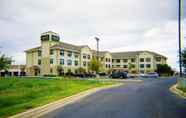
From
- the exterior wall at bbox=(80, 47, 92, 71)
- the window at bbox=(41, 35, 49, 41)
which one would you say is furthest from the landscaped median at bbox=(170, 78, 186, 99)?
the exterior wall at bbox=(80, 47, 92, 71)

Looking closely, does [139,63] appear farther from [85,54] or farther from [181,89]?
[181,89]

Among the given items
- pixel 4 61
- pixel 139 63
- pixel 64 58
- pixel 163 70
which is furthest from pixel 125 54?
pixel 4 61

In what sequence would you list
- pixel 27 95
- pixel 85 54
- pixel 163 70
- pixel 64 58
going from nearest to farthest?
pixel 27 95
pixel 64 58
pixel 85 54
pixel 163 70

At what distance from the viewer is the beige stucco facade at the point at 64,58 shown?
7812 centimetres

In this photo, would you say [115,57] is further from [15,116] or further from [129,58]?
[15,116]

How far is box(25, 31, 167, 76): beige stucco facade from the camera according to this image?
7812 cm

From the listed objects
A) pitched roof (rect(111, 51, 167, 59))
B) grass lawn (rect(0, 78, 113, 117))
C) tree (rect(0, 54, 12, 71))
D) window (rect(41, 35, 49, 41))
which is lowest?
grass lawn (rect(0, 78, 113, 117))

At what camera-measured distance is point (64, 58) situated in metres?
79.8

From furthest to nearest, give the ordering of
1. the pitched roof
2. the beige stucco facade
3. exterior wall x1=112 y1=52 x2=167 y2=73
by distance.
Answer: the pitched roof < exterior wall x1=112 y1=52 x2=167 y2=73 < the beige stucco facade

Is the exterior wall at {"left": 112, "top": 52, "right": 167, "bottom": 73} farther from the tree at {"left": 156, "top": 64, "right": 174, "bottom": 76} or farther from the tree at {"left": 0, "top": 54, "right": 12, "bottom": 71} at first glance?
the tree at {"left": 0, "top": 54, "right": 12, "bottom": 71}

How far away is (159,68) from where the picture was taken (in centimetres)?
9006

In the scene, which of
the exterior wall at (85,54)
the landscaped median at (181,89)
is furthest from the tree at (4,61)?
the exterior wall at (85,54)

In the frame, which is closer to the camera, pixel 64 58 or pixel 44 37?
pixel 64 58

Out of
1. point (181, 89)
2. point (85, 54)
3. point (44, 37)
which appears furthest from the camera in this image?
point (85, 54)
